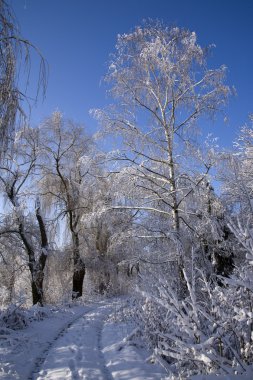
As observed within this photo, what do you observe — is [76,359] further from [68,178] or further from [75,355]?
[68,178]

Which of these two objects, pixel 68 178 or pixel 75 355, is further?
pixel 68 178

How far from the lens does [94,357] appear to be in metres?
6.21

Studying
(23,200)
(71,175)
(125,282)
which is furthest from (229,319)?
(125,282)

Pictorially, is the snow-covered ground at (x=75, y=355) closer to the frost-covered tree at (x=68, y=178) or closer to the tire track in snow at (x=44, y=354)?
the tire track in snow at (x=44, y=354)

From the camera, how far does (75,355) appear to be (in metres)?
6.29

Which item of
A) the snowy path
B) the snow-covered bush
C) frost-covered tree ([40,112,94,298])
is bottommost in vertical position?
the snowy path

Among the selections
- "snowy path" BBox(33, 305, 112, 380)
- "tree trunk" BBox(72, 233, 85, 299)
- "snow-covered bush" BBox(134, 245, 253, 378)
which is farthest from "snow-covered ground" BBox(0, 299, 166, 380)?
"tree trunk" BBox(72, 233, 85, 299)

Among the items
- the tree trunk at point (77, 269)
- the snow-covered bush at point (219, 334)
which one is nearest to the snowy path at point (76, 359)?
the snow-covered bush at point (219, 334)

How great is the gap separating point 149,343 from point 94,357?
113 centimetres

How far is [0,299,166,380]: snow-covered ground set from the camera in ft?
16.7

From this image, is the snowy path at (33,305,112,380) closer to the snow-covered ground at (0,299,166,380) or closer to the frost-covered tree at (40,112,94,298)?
the snow-covered ground at (0,299,166,380)

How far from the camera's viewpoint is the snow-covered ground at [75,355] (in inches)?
201

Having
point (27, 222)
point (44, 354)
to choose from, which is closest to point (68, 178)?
point (27, 222)

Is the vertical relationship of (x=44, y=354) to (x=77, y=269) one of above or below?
below
